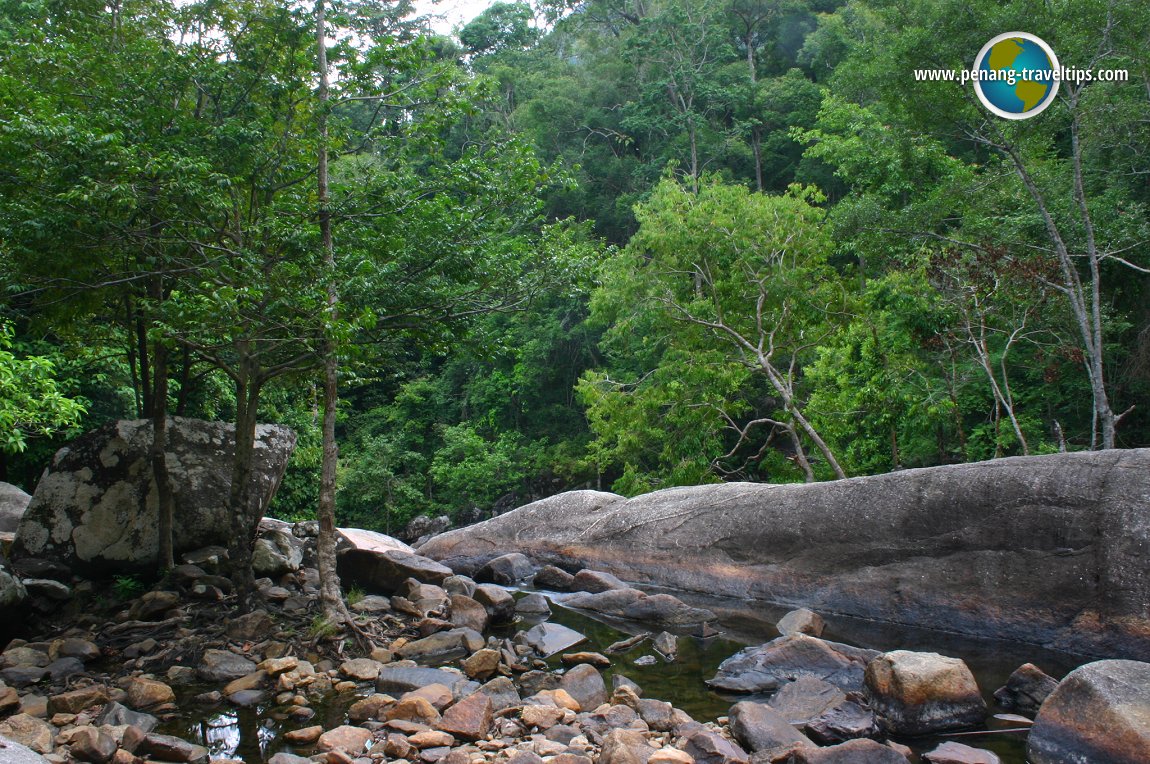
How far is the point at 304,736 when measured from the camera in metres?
6.52

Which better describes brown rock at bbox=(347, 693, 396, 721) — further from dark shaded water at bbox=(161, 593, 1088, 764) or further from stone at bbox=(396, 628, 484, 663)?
stone at bbox=(396, 628, 484, 663)

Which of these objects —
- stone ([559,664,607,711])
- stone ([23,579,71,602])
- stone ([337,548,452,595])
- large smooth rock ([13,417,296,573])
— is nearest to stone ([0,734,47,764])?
stone ([559,664,607,711])

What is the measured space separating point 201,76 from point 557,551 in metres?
9.92

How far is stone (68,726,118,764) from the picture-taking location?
19.3 ft

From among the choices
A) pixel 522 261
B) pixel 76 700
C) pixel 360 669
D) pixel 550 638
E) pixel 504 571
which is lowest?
pixel 504 571

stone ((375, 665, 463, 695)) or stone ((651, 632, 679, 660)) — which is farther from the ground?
stone ((375, 665, 463, 695))

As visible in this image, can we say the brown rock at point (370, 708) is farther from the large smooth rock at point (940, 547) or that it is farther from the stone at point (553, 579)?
the large smooth rock at point (940, 547)

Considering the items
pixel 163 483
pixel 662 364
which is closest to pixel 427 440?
pixel 662 364

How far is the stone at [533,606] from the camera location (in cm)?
1150

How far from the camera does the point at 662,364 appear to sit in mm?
19438

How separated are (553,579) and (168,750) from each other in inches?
318

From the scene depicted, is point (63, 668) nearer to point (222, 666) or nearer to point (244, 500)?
point (222, 666)

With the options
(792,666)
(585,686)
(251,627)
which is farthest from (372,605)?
(792,666)

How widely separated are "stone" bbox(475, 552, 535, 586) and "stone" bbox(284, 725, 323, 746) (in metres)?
7.70
